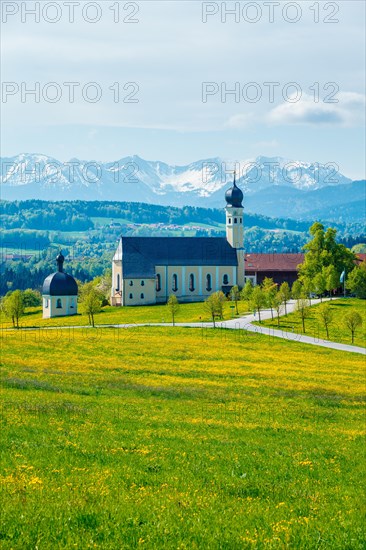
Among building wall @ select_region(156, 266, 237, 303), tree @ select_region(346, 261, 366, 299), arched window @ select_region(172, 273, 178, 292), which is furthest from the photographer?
arched window @ select_region(172, 273, 178, 292)

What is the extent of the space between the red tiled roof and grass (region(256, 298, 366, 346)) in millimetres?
60017

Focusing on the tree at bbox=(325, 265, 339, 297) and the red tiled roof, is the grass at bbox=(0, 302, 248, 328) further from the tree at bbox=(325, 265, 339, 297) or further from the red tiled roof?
the red tiled roof

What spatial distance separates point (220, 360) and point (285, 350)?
11.0 metres

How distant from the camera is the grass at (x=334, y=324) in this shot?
3164 inches

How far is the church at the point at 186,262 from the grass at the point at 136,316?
8304mm

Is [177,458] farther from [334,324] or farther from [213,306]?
[334,324]

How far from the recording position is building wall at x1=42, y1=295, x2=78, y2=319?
111181 millimetres

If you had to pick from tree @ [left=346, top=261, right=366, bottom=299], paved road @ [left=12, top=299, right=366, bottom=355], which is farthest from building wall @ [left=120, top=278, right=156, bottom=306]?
tree @ [left=346, top=261, right=366, bottom=299]

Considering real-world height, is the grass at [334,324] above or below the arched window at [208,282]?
below

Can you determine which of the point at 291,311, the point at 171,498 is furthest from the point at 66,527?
the point at 291,311

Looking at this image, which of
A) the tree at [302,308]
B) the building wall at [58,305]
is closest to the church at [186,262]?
the building wall at [58,305]

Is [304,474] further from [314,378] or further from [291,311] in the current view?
[291,311]

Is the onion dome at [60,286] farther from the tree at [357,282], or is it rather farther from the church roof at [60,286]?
the tree at [357,282]

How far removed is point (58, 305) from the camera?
4390 inches
